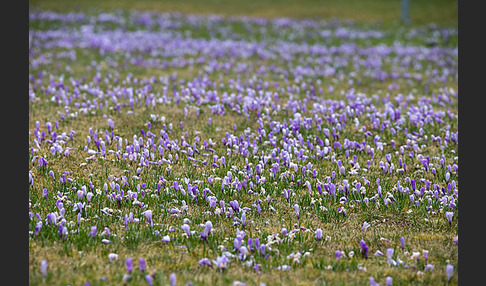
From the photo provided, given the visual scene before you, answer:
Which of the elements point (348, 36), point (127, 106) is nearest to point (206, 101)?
point (127, 106)

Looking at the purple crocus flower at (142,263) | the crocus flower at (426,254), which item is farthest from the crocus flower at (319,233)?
the purple crocus flower at (142,263)

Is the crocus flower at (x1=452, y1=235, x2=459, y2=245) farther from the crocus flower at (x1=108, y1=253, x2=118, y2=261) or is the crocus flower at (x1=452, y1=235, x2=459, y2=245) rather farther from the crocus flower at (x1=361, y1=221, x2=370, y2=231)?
the crocus flower at (x1=108, y1=253, x2=118, y2=261)

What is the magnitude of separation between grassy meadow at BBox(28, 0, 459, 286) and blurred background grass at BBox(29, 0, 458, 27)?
1482cm

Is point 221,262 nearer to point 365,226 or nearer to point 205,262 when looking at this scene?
point 205,262

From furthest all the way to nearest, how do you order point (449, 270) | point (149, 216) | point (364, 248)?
point (149, 216), point (364, 248), point (449, 270)

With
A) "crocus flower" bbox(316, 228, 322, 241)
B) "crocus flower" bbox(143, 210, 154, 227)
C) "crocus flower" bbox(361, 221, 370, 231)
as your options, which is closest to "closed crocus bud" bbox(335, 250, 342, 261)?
"crocus flower" bbox(316, 228, 322, 241)

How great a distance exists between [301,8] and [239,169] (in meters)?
31.2

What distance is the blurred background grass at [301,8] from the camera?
3372 centimetres

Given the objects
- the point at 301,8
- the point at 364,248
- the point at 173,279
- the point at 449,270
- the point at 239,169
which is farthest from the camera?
the point at 301,8

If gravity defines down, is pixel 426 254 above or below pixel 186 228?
below

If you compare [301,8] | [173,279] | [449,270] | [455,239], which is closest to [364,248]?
[449,270]

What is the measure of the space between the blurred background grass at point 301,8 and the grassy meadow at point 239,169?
1482 centimetres

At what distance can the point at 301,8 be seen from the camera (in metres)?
38.2

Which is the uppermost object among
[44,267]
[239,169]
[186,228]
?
[239,169]
